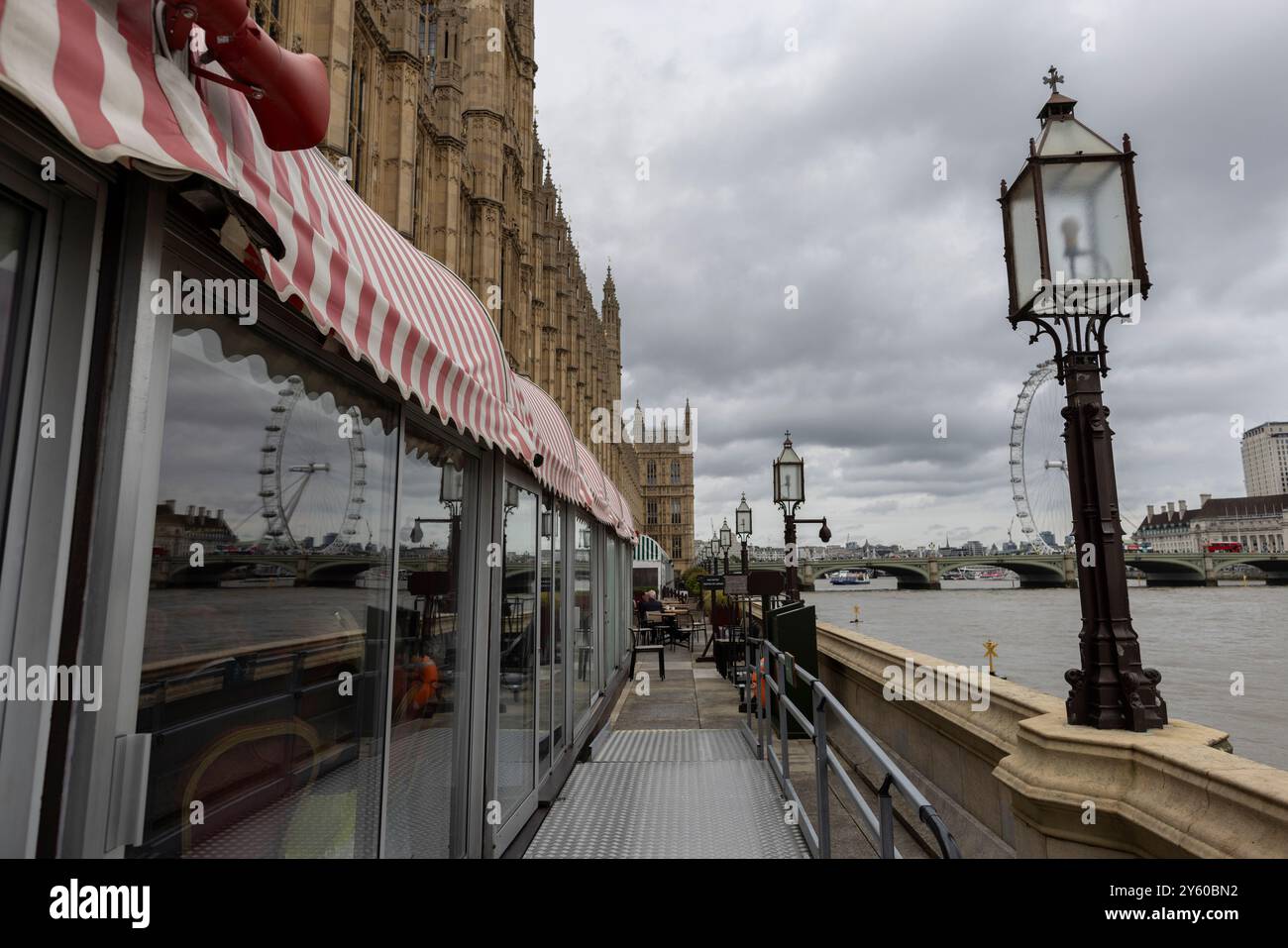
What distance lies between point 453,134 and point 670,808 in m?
14.6

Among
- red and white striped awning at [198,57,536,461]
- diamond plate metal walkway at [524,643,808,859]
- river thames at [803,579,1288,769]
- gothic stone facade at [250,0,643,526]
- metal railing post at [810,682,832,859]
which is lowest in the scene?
river thames at [803,579,1288,769]

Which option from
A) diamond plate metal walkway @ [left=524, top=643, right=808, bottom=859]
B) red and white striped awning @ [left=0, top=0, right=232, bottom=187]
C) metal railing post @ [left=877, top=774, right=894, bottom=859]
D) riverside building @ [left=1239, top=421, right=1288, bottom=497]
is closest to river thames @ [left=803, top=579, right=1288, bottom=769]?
diamond plate metal walkway @ [left=524, top=643, right=808, bottom=859]

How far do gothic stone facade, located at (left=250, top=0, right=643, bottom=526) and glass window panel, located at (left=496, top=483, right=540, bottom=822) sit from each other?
5146 millimetres

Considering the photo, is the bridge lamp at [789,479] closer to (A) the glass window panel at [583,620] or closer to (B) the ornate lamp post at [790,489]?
(B) the ornate lamp post at [790,489]

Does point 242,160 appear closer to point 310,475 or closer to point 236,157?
point 236,157

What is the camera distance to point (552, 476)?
19.9 feet

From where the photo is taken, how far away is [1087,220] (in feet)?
13.1

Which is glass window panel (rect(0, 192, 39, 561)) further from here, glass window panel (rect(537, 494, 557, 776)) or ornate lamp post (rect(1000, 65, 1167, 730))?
glass window panel (rect(537, 494, 557, 776))

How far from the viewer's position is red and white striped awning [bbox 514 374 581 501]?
5.51m

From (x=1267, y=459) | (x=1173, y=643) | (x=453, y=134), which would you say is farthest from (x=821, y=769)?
(x=1267, y=459)

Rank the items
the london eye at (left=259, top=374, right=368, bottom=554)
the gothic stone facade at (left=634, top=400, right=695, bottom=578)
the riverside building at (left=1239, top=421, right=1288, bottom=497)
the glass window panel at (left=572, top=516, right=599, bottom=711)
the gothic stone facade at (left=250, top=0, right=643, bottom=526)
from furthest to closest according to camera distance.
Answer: the riverside building at (left=1239, top=421, right=1288, bottom=497), the gothic stone facade at (left=634, top=400, right=695, bottom=578), the gothic stone facade at (left=250, top=0, right=643, bottom=526), the glass window panel at (left=572, top=516, right=599, bottom=711), the london eye at (left=259, top=374, right=368, bottom=554)

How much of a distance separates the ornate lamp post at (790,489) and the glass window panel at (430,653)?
1005 centimetres

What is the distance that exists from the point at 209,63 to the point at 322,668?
2.12 m

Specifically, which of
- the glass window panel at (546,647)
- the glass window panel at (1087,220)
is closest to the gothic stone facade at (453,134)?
the glass window panel at (546,647)
